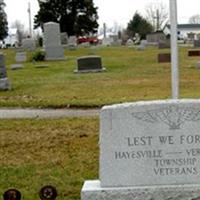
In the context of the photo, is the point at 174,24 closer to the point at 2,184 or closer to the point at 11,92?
the point at 2,184

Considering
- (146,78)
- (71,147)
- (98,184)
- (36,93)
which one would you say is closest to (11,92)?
(36,93)

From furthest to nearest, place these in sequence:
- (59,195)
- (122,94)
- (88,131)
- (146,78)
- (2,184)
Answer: (146,78) → (122,94) → (88,131) → (2,184) → (59,195)

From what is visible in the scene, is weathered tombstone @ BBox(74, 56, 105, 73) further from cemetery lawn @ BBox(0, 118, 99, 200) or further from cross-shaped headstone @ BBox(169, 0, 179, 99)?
cross-shaped headstone @ BBox(169, 0, 179, 99)

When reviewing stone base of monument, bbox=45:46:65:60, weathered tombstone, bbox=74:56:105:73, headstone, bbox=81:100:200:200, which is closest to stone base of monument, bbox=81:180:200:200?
headstone, bbox=81:100:200:200

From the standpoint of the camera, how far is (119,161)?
201 inches

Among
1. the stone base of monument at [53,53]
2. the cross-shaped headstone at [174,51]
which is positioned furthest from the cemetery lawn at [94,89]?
the stone base of monument at [53,53]

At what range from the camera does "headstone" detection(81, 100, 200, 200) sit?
5.07 metres

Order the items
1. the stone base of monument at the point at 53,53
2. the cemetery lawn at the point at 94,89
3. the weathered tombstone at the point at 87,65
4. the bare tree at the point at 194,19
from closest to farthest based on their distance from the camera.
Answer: the cemetery lawn at the point at 94,89, the weathered tombstone at the point at 87,65, the stone base of monument at the point at 53,53, the bare tree at the point at 194,19

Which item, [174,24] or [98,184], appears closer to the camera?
[98,184]

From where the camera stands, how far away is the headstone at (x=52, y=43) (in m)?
34.8

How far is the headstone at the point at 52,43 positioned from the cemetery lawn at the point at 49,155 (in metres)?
23.9

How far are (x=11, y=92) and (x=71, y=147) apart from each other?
9257mm

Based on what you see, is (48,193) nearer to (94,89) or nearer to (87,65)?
(94,89)

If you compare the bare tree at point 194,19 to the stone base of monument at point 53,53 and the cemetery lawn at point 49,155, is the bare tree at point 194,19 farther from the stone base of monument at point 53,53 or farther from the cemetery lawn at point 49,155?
the cemetery lawn at point 49,155
